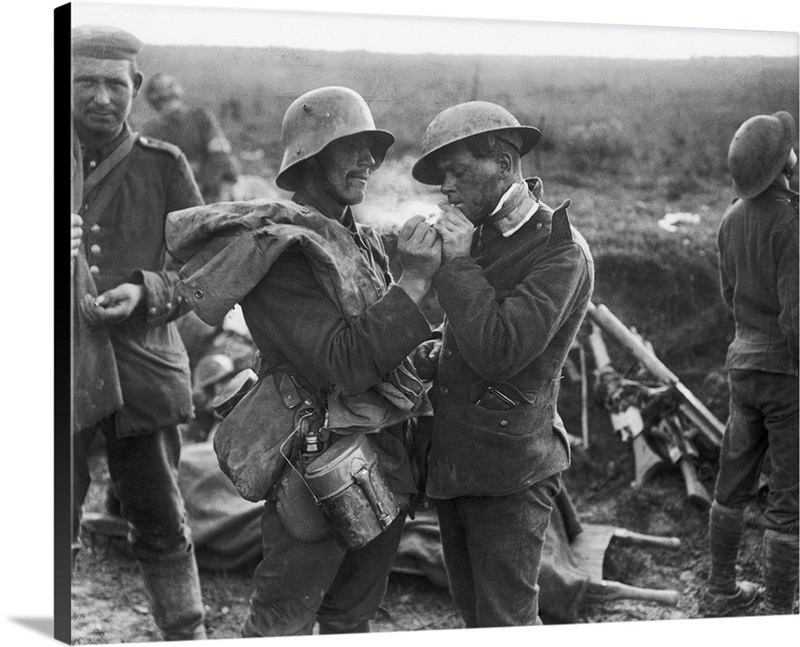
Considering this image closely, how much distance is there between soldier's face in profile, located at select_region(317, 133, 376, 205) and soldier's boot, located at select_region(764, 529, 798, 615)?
3.04 meters

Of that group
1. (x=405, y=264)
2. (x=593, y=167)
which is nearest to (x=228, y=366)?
(x=405, y=264)

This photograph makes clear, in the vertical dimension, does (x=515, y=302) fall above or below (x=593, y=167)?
below

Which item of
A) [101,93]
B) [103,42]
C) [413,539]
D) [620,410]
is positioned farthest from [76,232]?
[620,410]

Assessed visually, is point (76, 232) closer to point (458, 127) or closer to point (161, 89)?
point (161, 89)

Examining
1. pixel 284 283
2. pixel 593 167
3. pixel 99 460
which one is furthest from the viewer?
pixel 593 167

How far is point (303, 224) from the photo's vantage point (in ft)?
20.0

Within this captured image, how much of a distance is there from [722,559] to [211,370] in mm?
2949

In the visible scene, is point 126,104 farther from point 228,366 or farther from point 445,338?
point 445,338

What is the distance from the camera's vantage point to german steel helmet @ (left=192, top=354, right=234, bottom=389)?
6532mm

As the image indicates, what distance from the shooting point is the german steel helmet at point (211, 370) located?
653 cm

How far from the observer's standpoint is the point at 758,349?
7203mm

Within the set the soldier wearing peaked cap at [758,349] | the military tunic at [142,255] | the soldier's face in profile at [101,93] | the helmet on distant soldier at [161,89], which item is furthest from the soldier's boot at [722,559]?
the soldier's face in profile at [101,93]

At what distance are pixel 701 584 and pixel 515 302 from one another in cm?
213

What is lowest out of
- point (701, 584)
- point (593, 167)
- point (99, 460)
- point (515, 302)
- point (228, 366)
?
point (701, 584)
